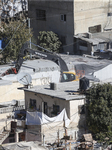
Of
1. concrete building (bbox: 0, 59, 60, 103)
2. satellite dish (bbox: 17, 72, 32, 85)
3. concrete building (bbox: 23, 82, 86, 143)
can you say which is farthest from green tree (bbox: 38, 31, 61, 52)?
concrete building (bbox: 23, 82, 86, 143)

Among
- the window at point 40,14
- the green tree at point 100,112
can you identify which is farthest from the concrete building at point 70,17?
the green tree at point 100,112

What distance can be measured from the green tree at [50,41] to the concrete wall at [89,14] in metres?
3.20

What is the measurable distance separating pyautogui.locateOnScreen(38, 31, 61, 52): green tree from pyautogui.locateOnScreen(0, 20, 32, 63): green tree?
33.5ft

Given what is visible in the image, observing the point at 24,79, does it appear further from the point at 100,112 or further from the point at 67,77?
the point at 67,77

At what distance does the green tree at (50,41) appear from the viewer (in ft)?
204

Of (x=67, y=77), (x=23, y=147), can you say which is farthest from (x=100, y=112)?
(x=67, y=77)

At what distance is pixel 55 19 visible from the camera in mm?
65062

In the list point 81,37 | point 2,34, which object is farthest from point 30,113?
point 81,37

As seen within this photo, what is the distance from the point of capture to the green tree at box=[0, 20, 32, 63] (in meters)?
51.1

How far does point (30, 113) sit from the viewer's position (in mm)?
31203

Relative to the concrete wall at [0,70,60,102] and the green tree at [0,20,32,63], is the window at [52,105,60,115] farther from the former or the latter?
the green tree at [0,20,32,63]

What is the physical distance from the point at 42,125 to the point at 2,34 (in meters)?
24.1

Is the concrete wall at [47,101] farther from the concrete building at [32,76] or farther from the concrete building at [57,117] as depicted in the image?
the concrete building at [32,76]

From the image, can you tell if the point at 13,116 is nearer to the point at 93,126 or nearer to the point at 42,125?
the point at 42,125
